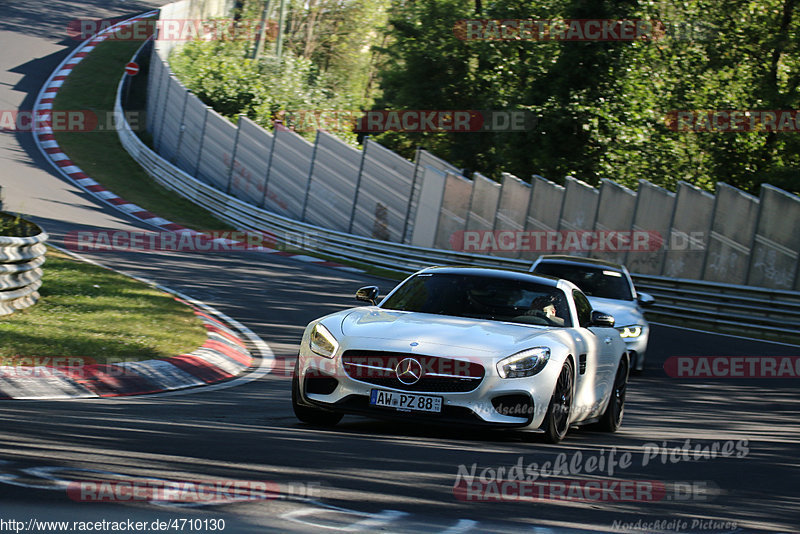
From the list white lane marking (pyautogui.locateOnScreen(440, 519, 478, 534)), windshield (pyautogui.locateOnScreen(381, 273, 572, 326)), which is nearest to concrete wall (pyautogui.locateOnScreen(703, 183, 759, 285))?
windshield (pyautogui.locateOnScreen(381, 273, 572, 326))

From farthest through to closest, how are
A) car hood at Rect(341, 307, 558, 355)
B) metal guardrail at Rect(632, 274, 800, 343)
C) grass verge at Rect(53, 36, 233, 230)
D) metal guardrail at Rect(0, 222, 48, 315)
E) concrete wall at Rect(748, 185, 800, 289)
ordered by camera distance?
grass verge at Rect(53, 36, 233, 230), concrete wall at Rect(748, 185, 800, 289), metal guardrail at Rect(632, 274, 800, 343), metal guardrail at Rect(0, 222, 48, 315), car hood at Rect(341, 307, 558, 355)

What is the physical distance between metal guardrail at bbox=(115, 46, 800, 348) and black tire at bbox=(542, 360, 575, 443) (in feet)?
44.7

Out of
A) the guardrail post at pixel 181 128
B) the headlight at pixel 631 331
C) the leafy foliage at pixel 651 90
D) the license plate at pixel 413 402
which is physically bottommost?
the license plate at pixel 413 402

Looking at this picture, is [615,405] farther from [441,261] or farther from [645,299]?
[441,261]

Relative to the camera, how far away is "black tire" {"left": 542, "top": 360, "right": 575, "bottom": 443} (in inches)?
295

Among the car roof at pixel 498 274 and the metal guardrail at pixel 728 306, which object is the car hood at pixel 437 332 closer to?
the car roof at pixel 498 274

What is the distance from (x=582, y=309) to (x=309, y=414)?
8.70ft

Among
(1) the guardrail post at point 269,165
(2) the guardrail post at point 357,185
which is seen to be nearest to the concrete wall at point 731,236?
(2) the guardrail post at point 357,185

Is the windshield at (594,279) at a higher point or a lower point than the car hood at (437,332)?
higher

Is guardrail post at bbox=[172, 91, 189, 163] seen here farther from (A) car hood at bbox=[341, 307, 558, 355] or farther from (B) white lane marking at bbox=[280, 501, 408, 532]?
(B) white lane marking at bbox=[280, 501, 408, 532]

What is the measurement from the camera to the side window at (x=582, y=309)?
28.8 ft

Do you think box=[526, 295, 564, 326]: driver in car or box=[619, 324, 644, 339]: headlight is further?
box=[619, 324, 644, 339]: headlight

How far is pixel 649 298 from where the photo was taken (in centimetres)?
1503

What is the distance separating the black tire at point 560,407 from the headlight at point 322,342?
163 cm
